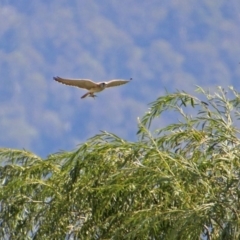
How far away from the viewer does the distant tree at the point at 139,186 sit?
24.2 feet

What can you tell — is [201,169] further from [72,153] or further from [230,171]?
[72,153]

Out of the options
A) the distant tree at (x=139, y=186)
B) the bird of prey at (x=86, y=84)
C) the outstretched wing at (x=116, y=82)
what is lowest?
the distant tree at (x=139, y=186)

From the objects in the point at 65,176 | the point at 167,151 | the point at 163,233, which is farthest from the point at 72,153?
the point at 163,233

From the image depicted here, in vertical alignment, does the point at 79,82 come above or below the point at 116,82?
below

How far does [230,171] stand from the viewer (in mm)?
7672

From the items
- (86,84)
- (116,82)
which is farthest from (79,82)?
(116,82)

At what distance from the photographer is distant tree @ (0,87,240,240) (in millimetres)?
7367

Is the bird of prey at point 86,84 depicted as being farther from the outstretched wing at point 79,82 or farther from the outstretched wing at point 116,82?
the outstretched wing at point 116,82

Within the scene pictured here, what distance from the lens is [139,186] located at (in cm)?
783

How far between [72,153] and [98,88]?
1191 mm

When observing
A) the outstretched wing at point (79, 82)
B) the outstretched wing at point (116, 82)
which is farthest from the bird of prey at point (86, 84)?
the outstretched wing at point (116, 82)

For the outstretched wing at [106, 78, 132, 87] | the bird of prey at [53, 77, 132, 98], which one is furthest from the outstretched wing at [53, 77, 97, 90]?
the outstretched wing at [106, 78, 132, 87]

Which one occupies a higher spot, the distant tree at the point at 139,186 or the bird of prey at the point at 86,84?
the bird of prey at the point at 86,84

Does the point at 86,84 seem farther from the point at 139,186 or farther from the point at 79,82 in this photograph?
the point at 139,186
